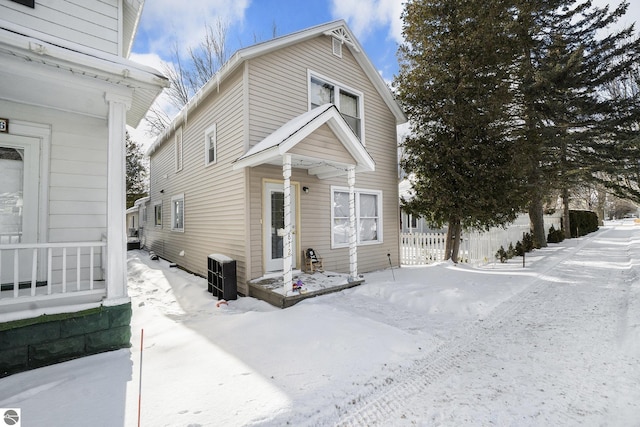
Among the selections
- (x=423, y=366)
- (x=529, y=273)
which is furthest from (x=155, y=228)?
(x=529, y=273)

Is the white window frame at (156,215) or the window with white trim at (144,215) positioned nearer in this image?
the white window frame at (156,215)

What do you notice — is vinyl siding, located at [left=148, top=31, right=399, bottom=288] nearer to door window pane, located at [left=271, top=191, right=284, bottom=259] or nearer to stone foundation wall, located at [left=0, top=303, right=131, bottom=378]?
door window pane, located at [left=271, top=191, right=284, bottom=259]

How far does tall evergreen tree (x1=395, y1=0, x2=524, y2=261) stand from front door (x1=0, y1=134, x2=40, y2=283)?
359 inches

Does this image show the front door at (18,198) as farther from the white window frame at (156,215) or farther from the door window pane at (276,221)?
the white window frame at (156,215)

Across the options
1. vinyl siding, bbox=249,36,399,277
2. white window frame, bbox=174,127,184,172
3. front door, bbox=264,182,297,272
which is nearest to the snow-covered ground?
front door, bbox=264,182,297,272

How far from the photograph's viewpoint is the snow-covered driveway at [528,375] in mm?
2414

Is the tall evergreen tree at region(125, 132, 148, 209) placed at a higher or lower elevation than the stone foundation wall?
higher

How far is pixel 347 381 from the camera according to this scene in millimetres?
2924

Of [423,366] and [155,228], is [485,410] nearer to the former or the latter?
[423,366]

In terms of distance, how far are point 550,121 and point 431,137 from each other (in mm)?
9975

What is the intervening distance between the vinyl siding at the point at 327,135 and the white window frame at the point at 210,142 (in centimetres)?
178

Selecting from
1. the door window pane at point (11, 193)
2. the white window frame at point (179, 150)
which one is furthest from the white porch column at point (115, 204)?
the white window frame at point (179, 150)

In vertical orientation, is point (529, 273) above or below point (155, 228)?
below

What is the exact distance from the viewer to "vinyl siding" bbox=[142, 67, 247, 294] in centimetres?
677
